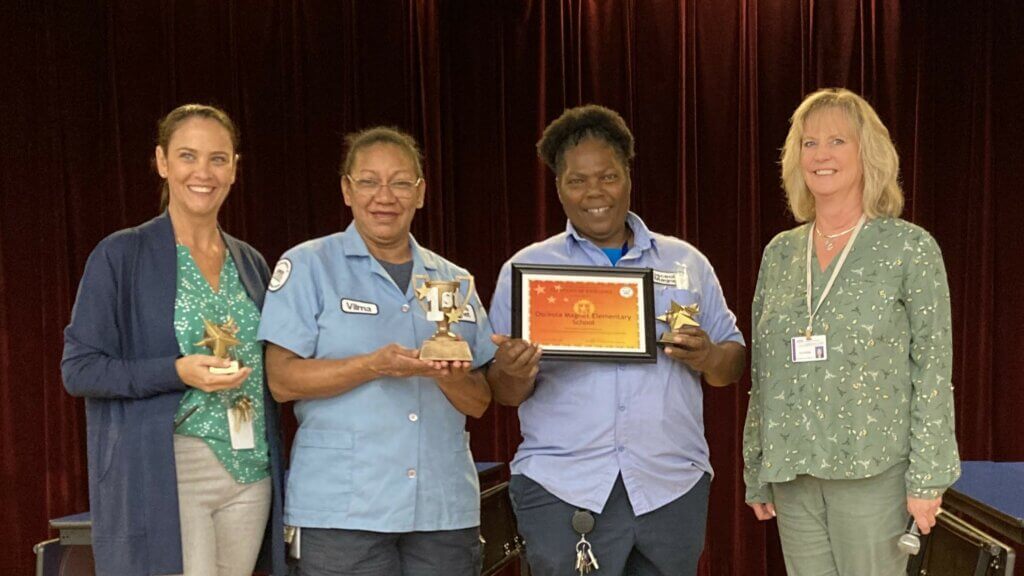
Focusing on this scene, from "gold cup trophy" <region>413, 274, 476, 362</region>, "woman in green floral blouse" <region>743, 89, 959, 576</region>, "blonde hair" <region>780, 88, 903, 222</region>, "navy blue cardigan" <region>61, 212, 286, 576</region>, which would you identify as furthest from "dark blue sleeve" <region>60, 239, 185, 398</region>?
"blonde hair" <region>780, 88, 903, 222</region>

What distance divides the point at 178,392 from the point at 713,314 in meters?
1.56

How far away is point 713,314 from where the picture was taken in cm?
307

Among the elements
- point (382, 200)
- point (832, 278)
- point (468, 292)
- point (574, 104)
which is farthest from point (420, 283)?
point (574, 104)

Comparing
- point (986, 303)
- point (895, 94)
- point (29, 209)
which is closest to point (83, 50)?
point (29, 209)

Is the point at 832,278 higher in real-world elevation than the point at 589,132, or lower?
lower

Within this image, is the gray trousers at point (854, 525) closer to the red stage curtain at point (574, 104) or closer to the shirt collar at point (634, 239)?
the shirt collar at point (634, 239)

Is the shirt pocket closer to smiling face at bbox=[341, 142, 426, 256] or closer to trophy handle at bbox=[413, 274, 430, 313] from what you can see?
trophy handle at bbox=[413, 274, 430, 313]

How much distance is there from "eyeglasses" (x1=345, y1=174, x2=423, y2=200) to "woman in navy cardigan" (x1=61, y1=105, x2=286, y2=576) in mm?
380

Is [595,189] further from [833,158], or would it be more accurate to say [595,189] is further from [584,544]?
[584,544]

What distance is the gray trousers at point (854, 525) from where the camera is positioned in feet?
8.79

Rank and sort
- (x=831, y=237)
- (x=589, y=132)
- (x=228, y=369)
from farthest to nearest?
1. (x=589, y=132)
2. (x=831, y=237)
3. (x=228, y=369)

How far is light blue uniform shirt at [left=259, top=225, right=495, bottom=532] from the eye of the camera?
2.67 meters

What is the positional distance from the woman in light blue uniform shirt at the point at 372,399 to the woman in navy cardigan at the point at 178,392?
0.12 metres

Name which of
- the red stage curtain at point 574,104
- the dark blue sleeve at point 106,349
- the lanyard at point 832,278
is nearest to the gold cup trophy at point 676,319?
the lanyard at point 832,278
